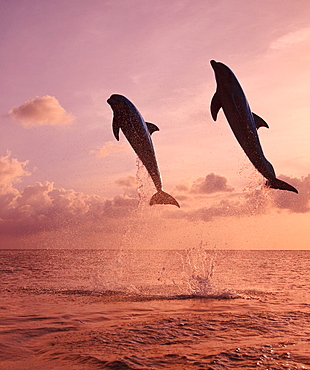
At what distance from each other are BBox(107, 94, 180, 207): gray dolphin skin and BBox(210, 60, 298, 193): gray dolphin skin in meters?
1.97

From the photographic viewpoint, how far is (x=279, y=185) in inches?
338

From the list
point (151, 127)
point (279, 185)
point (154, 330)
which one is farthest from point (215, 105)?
point (154, 330)

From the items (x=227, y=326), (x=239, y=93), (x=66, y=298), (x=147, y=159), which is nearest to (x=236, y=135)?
(x=239, y=93)

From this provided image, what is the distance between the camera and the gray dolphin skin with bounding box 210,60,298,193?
8.30m

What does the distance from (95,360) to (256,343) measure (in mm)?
2807

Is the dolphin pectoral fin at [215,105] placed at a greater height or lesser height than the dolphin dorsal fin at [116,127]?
greater

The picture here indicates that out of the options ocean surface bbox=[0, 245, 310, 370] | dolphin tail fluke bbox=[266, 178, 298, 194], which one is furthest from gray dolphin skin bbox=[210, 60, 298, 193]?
ocean surface bbox=[0, 245, 310, 370]

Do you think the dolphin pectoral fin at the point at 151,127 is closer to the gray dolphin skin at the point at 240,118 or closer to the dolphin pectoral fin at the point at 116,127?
the dolphin pectoral fin at the point at 116,127

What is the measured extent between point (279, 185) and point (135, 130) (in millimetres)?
3541

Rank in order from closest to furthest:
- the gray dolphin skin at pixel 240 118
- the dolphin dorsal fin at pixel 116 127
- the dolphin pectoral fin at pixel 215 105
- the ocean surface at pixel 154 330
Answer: the ocean surface at pixel 154 330
the gray dolphin skin at pixel 240 118
the dolphin pectoral fin at pixel 215 105
the dolphin dorsal fin at pixel 116 127

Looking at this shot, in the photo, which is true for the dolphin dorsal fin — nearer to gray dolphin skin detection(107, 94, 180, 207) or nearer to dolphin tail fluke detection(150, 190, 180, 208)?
gray dolphin skin detection(107, 94, 180, 207)

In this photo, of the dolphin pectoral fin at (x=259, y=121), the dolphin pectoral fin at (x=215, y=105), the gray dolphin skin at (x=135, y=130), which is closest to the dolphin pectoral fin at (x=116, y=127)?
the gray dolphin skin at (x=135, y=130)

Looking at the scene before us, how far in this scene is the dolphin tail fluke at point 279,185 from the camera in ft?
27.8

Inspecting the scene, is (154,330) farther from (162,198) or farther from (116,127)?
(116,127)
